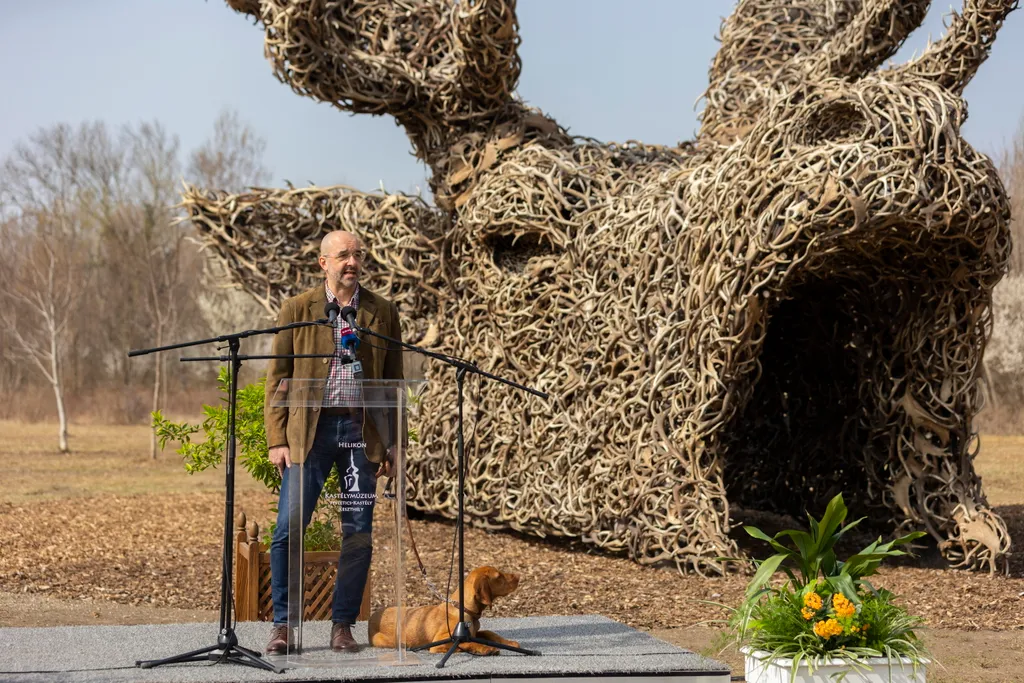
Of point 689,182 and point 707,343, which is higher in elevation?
point 689,182

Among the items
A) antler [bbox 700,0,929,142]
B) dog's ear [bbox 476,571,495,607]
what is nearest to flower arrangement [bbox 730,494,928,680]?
dog's ear [bbox 476,571,495,607]

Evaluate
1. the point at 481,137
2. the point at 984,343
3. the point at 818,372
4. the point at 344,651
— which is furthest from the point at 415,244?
the point at 344,651

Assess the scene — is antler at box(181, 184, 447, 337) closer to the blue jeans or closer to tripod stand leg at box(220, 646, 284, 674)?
the blue jeans

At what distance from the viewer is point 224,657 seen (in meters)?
4.38

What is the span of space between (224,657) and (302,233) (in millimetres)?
6262

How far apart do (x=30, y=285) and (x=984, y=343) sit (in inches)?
720

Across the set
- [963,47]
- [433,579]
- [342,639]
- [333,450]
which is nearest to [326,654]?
[342,639]

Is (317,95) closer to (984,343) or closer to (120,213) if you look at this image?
(984,343)

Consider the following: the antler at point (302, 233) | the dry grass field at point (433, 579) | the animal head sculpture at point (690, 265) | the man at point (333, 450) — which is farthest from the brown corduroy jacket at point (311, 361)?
the antler at point (302, 233)

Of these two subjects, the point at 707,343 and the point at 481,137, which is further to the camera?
the point at 481,137

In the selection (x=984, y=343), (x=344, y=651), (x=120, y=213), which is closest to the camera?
(x=344, y=651)

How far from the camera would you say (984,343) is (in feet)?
25.3

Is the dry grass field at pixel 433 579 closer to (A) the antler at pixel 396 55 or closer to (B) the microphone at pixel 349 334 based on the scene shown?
(B) the microphone at pixel 349 334

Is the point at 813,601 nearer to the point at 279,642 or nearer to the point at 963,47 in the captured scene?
the point at 279,642
